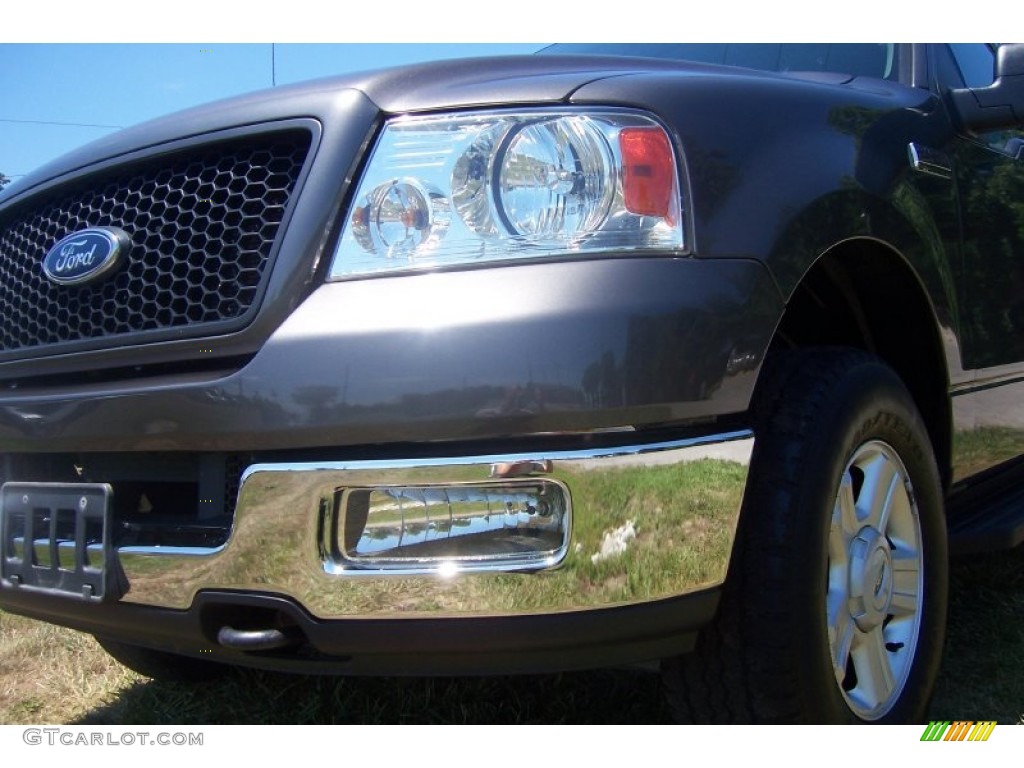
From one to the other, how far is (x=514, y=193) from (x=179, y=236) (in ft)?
2.09

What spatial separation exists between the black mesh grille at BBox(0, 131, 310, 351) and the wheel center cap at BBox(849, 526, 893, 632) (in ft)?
3.90

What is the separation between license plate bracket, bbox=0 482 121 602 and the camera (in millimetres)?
1642

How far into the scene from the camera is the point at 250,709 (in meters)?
2.48

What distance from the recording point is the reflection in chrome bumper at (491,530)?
1439mm

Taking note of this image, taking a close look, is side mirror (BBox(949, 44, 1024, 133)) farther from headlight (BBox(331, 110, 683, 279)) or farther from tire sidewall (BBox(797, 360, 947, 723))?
headlight (BBox(331, 110, 683, 279))

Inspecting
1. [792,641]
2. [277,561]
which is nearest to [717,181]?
[792,641]

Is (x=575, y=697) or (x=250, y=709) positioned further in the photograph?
(x=250, y=709)

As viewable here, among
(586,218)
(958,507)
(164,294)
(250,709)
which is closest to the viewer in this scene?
(586,218)

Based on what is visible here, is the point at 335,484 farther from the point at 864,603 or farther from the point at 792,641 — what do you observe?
the point at 864,603

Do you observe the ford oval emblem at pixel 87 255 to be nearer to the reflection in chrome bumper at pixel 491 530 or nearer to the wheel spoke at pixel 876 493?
the reflection in chrome bumper at pixel 491 530

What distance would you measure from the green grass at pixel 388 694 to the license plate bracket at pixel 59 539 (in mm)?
796

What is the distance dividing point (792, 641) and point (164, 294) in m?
1.22
